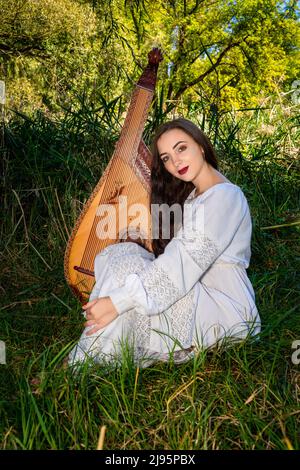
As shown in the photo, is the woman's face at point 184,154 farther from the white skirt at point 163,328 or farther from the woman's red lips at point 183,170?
the white skirt at point 163,328

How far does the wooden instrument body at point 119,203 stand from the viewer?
2.47m

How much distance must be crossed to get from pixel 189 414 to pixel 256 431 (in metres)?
0.20

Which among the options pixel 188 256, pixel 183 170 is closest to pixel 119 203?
pixel 183 170

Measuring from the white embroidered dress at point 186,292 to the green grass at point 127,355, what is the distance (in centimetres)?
7

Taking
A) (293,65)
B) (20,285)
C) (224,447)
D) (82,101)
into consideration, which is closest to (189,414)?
(224,447)

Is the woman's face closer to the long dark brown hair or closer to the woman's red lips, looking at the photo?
the woman's red lips

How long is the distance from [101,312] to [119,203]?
2.36ft

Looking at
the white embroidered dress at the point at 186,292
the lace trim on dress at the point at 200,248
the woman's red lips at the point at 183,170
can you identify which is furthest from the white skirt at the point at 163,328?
the woman's red lips at the point at 183,170

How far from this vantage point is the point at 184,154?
7.23ft

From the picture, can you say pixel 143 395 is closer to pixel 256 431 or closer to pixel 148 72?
pixel 256 431

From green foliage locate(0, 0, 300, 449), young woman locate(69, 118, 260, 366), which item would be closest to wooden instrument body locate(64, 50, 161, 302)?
green foliage locate(0, 0, 300, 449)

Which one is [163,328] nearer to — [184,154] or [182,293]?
[182,293]

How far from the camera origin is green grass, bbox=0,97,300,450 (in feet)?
5.33

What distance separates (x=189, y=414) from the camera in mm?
1694
